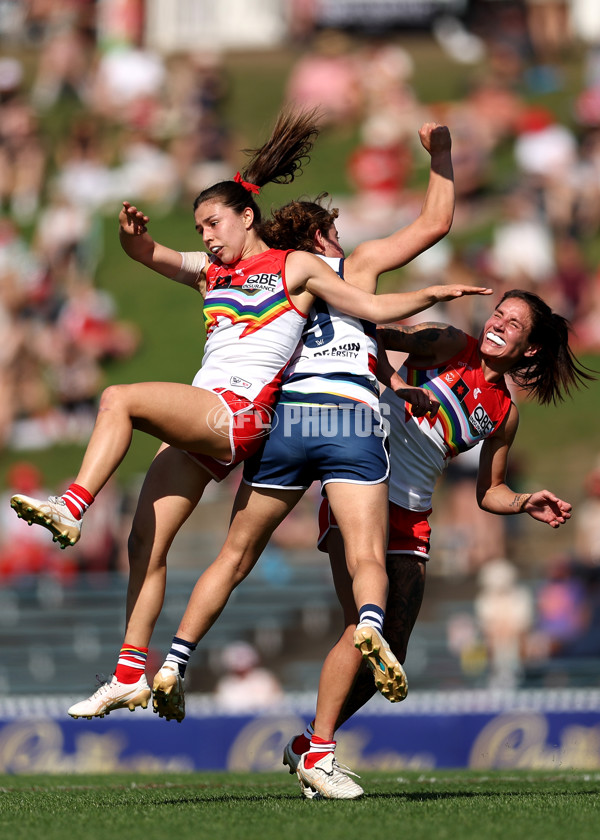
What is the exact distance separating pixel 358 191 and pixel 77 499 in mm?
12286

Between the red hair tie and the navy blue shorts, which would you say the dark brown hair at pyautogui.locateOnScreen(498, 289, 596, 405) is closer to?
the navy blue shorts

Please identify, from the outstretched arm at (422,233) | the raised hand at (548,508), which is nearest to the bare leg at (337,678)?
the raised hand at (548,508)

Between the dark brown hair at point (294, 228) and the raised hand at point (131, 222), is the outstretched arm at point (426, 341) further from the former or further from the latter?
the raised hand at point (131, 222)

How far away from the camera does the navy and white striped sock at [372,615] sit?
4762 millimetres

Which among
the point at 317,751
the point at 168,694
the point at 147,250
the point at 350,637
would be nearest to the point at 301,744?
the point at 317,751

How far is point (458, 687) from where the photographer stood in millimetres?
10562

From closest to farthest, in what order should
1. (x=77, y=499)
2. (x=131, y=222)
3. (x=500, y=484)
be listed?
(x=77, y=499), (x=131, y=222), (x=500, y=484)

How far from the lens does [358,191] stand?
54.4 feet

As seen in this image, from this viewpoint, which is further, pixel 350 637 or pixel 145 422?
pixel 350 637

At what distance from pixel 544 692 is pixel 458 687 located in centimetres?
99

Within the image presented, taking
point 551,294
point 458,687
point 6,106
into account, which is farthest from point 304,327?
point 6,106

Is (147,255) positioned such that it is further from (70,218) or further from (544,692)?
(70,218)

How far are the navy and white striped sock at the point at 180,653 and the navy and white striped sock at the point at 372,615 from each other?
0.73 m

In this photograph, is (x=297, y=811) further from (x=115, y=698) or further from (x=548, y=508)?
(x=548, y=508)
